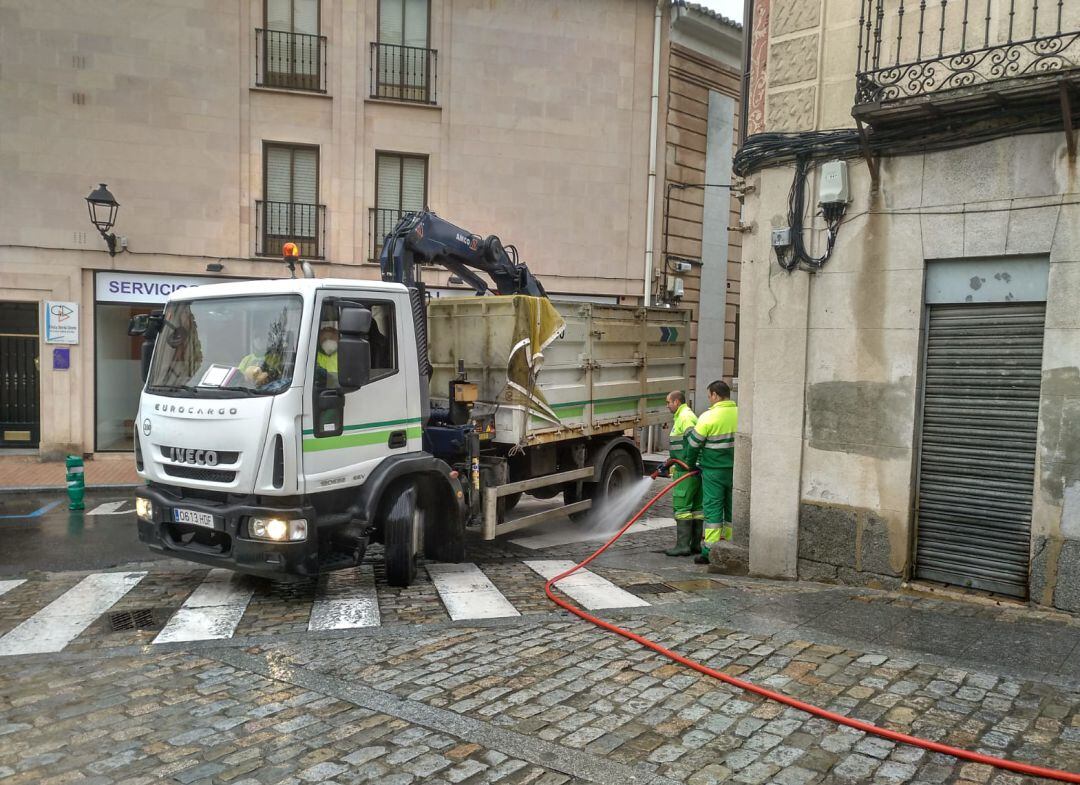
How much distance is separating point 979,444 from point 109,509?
33.3 feet

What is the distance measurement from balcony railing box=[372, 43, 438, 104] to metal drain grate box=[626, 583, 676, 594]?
465 inches

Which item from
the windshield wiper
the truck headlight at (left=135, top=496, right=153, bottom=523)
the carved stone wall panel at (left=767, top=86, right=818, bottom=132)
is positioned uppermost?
the carved stone wall panel at (left=767, top=86, right=818, bottom=132)

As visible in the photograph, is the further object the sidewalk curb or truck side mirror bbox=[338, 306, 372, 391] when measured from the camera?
the sidewalk curb

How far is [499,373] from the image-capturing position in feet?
27.2

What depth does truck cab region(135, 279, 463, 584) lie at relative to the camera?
6.15m

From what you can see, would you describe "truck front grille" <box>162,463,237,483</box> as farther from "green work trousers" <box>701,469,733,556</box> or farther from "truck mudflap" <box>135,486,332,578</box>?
"green work trousers" <box>701,469,733,556</box>

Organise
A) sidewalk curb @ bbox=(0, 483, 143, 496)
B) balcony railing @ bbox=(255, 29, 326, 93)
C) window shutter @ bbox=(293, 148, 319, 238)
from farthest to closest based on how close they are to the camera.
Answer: window shutter @ bbox=(293, 148, 319, 238), balcony railing @ bbox=(255, 29, 326, 93), sidewalk curb @ bbox=(0, 483, 143, 496)

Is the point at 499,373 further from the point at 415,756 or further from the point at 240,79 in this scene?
the point at 240,79

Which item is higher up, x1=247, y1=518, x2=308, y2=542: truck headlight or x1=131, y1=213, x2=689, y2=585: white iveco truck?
x1=131, y1=213, x2=689, y2=585: white iveco truck

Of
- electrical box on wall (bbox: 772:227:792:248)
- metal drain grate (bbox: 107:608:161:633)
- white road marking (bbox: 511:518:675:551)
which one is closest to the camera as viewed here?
metal drain grate (bbox: 107:608:161:633)

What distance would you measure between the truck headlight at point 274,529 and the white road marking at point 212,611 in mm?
642

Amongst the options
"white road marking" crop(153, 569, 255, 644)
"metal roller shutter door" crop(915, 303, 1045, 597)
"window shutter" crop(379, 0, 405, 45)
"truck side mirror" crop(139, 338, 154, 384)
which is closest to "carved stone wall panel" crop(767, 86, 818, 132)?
"metal roller shutter door" crop(915, 303, 1045, 597)

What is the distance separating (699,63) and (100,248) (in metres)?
12.4

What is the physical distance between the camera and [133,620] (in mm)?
6191
